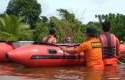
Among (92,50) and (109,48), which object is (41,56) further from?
(92,50)

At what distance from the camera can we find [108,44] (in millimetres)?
10297

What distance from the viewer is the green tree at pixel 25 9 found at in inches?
1774

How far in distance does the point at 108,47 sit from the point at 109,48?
0.04m

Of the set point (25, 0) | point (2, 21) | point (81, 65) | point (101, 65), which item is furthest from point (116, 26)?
point (101, 65)

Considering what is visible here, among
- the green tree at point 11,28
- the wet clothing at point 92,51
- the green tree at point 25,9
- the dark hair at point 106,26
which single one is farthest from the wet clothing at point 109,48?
the green tree at point 25,9

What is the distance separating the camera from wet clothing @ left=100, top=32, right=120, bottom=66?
10.1 meters

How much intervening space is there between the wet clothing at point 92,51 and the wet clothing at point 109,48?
0.82m

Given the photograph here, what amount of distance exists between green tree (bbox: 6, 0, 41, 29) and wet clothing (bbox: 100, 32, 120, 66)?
3423cm

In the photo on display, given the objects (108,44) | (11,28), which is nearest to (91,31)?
(108,44)

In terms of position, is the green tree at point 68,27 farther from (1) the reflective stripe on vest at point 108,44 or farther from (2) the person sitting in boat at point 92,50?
(2) the person sitting in boat at point 92,50

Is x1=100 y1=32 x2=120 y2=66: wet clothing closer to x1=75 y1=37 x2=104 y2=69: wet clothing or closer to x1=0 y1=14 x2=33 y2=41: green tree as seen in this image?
x1=75 y1=37 x2=104 y2=69: wet clothing

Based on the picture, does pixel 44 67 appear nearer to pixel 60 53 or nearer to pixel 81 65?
pixel 60 53

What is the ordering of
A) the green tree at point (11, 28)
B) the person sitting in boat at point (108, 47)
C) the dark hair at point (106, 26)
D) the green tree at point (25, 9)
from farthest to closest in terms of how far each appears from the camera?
the green tree at point (25, 9) → the green tree at point (11, 28) → the person sitting in boat at point (108, 47) → the dark hair at point (106, 26)

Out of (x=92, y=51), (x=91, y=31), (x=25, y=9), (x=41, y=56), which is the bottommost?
(x=41, y=56)
